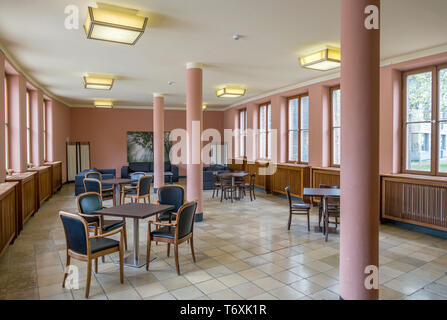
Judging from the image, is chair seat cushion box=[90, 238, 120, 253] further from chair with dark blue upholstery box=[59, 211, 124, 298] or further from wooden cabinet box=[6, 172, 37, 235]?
wooden cabinet box=[6, 172, 37, 235]

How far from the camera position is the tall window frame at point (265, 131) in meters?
10.5

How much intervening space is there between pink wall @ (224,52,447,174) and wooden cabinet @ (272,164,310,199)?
36 cm

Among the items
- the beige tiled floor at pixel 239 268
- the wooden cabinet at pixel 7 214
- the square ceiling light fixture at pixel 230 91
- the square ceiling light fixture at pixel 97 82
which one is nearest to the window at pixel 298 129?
the square ceiling light fixture at pixel 230 91

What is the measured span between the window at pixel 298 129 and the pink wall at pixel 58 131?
777cm

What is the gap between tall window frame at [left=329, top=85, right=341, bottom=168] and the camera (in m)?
7.82

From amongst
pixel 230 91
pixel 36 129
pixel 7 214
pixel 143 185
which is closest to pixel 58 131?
pixel 36 129

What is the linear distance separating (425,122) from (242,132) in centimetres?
759

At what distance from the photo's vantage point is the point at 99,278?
3.65 meters

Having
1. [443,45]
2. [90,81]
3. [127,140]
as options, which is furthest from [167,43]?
[127,140]

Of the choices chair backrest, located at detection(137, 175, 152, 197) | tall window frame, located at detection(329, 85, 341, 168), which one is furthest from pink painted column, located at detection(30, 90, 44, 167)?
tall window frame, located at detection(329, 85, 341, 168)

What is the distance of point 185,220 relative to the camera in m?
3.88

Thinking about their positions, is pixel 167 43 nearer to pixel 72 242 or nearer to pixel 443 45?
pixel 72 242

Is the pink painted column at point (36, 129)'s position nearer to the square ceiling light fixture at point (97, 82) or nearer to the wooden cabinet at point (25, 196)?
the wooden cabinet at point (25, 196)

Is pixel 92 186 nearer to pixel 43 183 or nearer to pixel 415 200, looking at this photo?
Result: pixel 43 183
